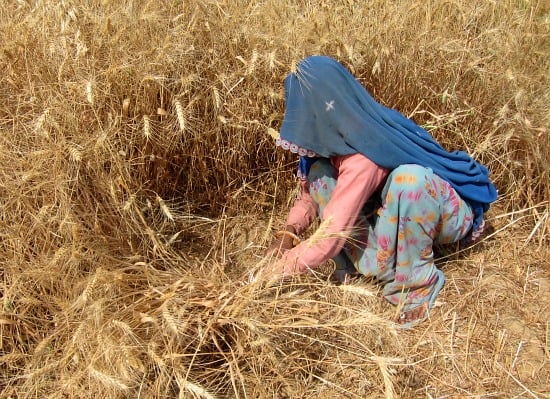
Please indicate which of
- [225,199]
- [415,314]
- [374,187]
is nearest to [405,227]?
[374,187]

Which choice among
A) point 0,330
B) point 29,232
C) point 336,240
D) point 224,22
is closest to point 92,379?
point 0,330

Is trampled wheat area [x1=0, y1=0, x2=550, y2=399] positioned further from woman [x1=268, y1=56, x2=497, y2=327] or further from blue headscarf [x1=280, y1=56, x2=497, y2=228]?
blue headscarf [x1=280, y1=56, x2=497, y2=228]

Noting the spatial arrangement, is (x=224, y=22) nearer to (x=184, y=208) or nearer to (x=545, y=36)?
(x=184, y=208)

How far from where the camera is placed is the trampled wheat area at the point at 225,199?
54.0 inches

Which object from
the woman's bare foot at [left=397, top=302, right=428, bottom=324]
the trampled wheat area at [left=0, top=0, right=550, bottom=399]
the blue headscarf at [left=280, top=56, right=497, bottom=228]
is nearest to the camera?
the trampled wheat area at [left=0, top=0, right=550, bottom=399]

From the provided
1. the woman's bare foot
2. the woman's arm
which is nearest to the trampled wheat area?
the woman's bare foot

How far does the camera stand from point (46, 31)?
1775 millimetres

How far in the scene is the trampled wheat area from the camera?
4.50ft

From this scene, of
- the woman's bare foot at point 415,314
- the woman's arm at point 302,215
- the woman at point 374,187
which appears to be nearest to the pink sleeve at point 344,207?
the woman at point 374,187

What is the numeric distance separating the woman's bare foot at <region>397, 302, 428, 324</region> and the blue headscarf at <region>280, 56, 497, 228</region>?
0.44m

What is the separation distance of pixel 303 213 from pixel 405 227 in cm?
37

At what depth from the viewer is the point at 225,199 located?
2174 mm

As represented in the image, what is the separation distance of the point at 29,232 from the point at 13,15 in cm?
90

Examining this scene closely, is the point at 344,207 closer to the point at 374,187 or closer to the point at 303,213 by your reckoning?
the point at 374,187
